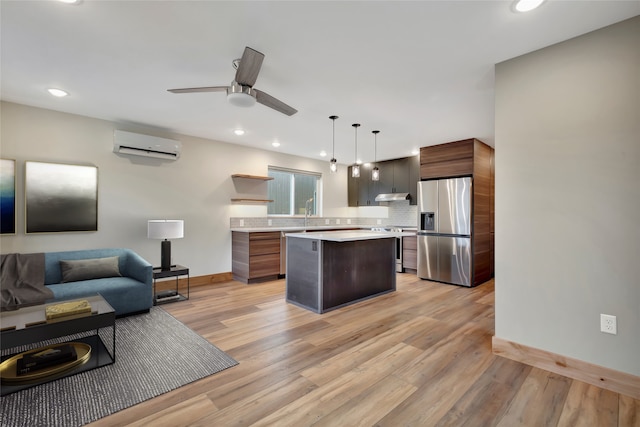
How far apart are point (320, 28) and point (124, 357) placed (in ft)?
9.43

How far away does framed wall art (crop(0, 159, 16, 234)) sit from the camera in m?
3.30

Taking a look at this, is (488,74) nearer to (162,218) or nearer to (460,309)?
(460,309)

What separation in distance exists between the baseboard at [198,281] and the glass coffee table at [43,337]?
1.88 meters

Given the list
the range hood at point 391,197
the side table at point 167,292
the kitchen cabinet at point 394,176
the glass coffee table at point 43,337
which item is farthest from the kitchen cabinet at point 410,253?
the glass coffee table at point 43,337

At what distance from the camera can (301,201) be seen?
652 centimetres

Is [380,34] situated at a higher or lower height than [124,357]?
higher

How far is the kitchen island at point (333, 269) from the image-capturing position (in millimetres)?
3494

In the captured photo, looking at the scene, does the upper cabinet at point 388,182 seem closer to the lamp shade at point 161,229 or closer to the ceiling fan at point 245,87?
the lamp shade at point 161,229

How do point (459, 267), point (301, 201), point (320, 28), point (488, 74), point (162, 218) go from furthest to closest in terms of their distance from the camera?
1. point (301, 201)
2. point (459, 267)
3. point (162, 218)
4. point (488, 74)
5. point (320, 28)

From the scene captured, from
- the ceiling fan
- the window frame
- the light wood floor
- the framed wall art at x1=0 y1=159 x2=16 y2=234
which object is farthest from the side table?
the ceiling fan

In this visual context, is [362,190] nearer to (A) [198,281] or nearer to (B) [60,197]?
(A) [198,281]

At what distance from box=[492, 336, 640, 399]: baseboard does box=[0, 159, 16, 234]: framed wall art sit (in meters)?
5.05

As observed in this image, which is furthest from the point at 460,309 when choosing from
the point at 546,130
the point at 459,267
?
the point at 546,130

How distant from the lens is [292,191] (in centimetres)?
634
